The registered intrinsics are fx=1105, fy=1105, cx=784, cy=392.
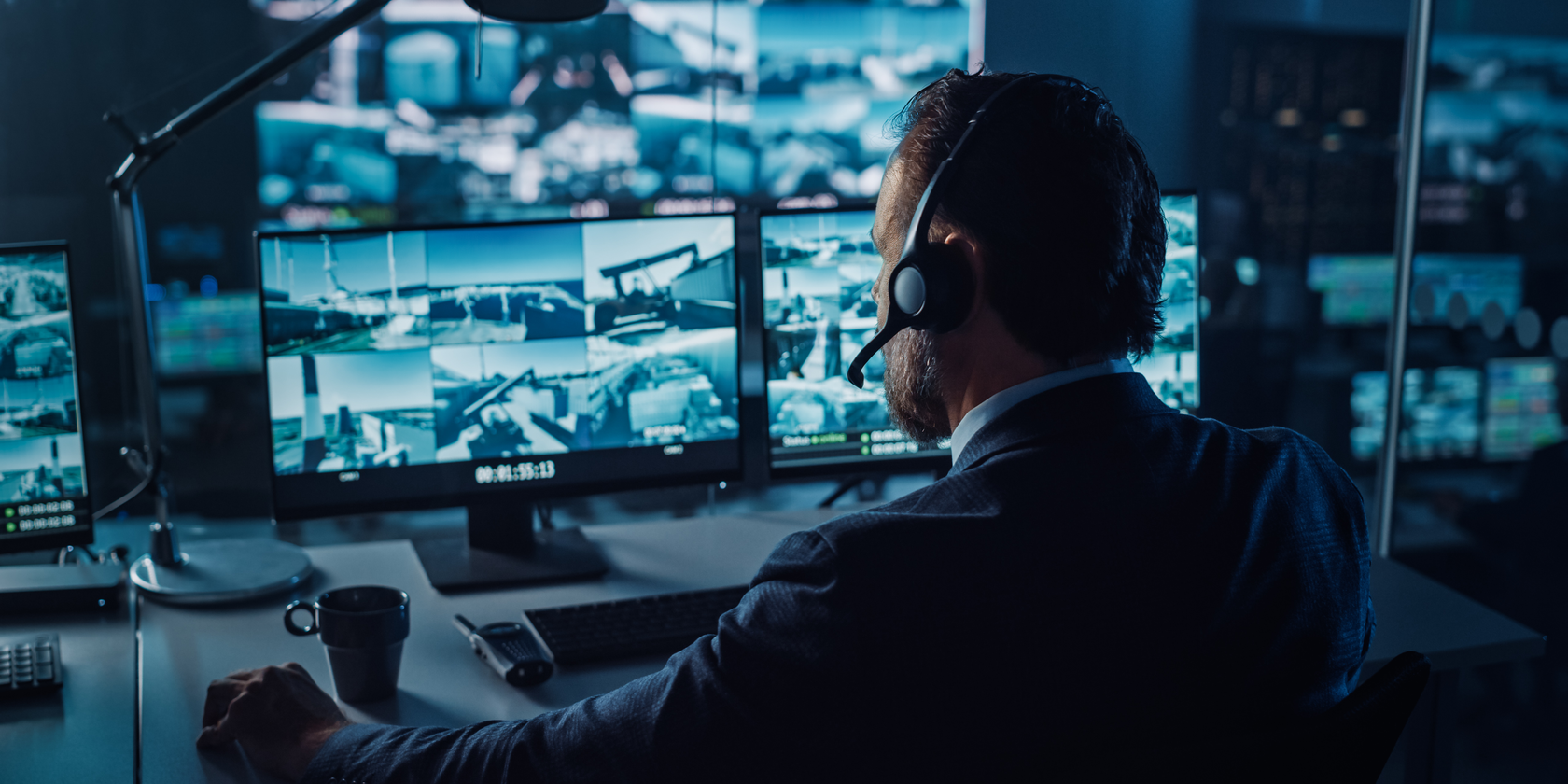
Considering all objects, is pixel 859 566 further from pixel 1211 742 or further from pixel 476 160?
pixel 476 160

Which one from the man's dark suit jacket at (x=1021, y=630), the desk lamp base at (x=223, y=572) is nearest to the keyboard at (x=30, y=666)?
the desk lamp base at (x=223, y=572)

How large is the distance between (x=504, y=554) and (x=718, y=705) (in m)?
0.86

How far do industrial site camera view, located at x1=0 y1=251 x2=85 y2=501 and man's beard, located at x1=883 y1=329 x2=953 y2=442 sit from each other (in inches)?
38.3

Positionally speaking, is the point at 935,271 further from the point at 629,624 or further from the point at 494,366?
the point at 494,366

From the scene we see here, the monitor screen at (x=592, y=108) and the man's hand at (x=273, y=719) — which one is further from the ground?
the monitor screen at (x=592, y=108)

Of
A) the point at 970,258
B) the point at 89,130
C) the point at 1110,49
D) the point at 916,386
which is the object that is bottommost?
the point at 916,386

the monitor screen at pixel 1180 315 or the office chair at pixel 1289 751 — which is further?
the monitor screen at pixel 1180 315

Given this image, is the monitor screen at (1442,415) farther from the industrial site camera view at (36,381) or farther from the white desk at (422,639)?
the industrial site camera view at (36,381)

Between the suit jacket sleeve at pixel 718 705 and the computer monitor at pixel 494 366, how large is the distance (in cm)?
61

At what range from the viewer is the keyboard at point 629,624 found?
1.15m

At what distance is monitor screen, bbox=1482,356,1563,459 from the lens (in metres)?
2.37

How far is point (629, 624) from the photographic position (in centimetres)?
119

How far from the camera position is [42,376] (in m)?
1.27

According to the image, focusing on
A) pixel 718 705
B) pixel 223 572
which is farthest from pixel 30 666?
pixel 718 705
